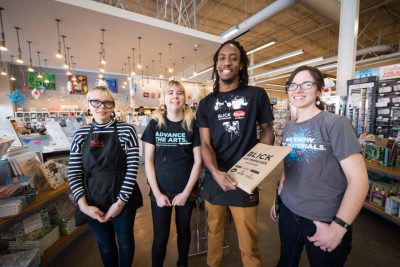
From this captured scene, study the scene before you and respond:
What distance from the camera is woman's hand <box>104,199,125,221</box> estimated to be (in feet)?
4.28

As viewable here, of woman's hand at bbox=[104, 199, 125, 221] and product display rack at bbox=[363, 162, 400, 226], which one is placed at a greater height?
woman's hand at bbox=[104, 199, 125, 221]

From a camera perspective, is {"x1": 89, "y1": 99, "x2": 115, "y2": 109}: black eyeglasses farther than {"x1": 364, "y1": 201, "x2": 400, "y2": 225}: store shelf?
No

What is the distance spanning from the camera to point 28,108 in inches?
408

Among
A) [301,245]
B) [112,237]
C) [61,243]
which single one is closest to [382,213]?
[301,245]

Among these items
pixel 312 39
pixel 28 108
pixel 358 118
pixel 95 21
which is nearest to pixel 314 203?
pixel 358 118

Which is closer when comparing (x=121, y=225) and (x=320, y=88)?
(x=320, y=88)

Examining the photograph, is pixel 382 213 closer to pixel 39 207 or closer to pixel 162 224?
pixel 162 224

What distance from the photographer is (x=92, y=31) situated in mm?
5227

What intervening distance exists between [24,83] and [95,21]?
346 inches

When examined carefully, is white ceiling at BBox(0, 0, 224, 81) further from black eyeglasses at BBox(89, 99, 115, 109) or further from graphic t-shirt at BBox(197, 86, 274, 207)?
graphic t-shirt at BBox(197, 86, 274, 207)

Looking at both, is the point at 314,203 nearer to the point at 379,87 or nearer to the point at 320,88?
the point at 320,88

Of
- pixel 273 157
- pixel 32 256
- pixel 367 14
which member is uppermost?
pixel 367 14

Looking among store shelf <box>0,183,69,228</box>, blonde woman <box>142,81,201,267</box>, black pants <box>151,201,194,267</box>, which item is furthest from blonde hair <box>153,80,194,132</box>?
store shelf <box>0,183,69,228</box>

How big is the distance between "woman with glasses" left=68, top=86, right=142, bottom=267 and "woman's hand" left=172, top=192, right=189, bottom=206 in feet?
1.01
